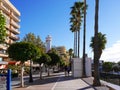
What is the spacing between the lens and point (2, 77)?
1563 cm

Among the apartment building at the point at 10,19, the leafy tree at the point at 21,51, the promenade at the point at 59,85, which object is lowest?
the promenade at the point at 59,85

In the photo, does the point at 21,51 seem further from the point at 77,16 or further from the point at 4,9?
the point at 4,9

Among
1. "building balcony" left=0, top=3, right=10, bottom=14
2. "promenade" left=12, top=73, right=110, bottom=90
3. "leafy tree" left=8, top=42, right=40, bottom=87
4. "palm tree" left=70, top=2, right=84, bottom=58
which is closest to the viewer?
"promenade" left=12, top=73, right=110, bottom=90

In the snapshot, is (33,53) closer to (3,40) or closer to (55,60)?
(3,40)

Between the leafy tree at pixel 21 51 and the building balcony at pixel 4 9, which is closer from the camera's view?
the leafy tree at pixel 21 51

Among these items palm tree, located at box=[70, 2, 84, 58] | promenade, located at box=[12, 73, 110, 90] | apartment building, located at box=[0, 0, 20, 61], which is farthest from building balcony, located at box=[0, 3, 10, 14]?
promenade, located at box=[12, 73, 110, 90]

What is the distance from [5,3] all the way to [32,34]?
2538cm

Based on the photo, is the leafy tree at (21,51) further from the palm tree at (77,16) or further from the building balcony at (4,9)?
the building balcony at (4,9)

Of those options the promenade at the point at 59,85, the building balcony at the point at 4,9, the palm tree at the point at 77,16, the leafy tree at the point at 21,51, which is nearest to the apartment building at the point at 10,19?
the building balcony at the point at 4,9

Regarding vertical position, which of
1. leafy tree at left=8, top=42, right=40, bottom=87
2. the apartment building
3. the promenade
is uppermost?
the apartment building

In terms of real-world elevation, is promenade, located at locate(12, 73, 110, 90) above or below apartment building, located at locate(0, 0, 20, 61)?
below

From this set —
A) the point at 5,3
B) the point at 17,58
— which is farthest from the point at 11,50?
the point at 5,3

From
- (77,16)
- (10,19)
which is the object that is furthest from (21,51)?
(10,19)

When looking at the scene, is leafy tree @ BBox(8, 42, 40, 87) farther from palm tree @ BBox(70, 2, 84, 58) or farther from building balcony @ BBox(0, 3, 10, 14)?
building balcony @ BBox(0, 3, 10, 14)
